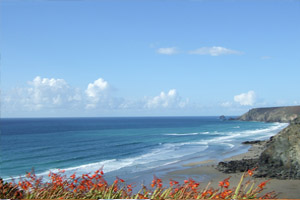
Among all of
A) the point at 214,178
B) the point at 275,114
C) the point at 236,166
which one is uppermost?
the point at 275,114

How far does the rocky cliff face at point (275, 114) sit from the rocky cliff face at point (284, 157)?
134 m

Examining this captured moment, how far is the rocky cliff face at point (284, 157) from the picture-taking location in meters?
23.1

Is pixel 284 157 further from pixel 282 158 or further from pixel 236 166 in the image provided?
pixel 236 166

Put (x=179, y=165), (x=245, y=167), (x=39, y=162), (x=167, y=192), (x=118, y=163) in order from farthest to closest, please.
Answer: (x=39, y=162)
(x=118, y=163)
(x=179, y=165)
(x=245, y=167)
(x=167, y=192)

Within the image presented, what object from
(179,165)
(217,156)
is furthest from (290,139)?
(217,156)

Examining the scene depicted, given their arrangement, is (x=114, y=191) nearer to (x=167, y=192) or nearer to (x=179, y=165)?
(x=167, y=192)

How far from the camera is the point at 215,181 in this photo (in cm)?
2377

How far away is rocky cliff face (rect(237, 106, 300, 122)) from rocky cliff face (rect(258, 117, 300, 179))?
438 feet

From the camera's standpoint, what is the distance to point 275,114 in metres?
170

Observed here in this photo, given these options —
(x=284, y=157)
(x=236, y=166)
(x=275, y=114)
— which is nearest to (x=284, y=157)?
(x=284, y=157)

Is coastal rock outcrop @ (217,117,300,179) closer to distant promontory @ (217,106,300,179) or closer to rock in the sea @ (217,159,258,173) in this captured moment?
distant promontory @ (217,106,300,179)

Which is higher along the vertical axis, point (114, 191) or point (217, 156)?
point (114, 191)

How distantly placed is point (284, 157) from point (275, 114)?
157073 millimetres

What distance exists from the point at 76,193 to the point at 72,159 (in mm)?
32996
